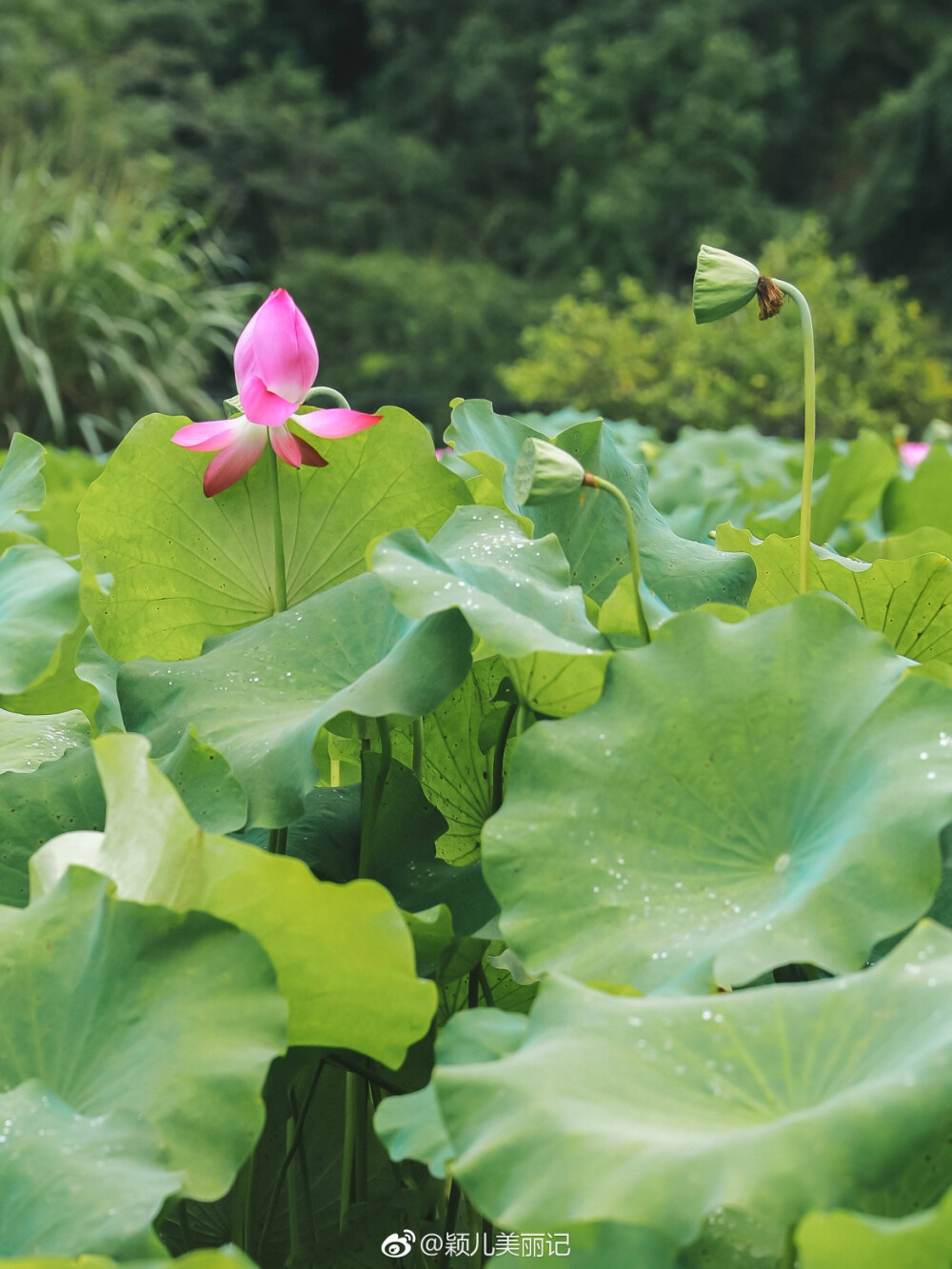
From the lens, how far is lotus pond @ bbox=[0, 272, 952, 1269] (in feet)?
1.07

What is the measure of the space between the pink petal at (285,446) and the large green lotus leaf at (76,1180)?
0.99 feet

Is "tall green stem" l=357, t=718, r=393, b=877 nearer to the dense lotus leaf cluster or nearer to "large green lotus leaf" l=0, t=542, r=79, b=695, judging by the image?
the dense lotus leaf cluster

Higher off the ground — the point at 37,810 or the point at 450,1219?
the point at 37,810

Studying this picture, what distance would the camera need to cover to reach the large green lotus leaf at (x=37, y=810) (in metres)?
0.52

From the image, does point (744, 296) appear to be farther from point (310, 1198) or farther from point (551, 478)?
point (310, 1198)

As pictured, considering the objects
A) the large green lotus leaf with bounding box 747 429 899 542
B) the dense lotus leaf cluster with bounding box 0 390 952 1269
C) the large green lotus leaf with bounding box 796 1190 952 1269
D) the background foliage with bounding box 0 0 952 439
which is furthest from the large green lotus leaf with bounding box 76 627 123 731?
the background foliage with bounding box 0 0 952 439

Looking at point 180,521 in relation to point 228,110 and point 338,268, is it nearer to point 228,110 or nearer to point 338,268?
point 338,268

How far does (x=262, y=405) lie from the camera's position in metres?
0.57

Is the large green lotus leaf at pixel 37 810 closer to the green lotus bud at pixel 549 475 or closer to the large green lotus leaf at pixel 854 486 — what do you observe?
the green lotus bud at pixel 549 475

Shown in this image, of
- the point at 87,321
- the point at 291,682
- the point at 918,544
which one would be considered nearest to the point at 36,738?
the point at 291,682

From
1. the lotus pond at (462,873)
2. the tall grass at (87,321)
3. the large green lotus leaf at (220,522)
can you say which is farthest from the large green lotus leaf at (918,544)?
the tall grass at (87,321)

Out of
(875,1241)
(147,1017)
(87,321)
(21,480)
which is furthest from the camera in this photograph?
(87,321)

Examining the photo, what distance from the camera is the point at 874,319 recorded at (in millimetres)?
8367

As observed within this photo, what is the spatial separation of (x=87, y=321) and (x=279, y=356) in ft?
15.4
